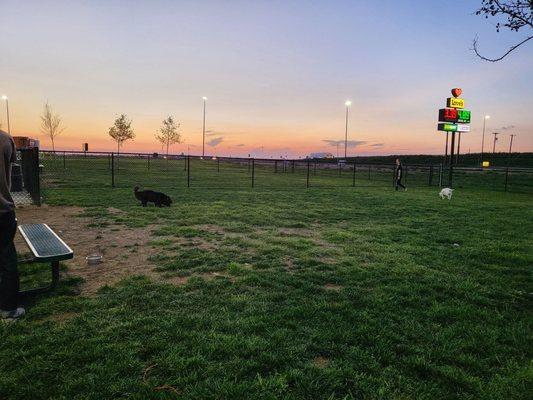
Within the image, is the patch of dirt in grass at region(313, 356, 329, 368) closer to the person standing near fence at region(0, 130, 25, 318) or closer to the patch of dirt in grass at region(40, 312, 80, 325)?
the patch of dirt in grass at region(40, 312, 80, 325)

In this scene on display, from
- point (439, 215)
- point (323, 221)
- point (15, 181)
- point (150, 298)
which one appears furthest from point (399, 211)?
point (15, 181)

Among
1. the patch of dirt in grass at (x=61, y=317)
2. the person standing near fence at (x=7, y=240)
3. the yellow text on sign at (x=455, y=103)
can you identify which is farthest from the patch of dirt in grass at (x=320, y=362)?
the yellow text on sign at (x=455, y=103)

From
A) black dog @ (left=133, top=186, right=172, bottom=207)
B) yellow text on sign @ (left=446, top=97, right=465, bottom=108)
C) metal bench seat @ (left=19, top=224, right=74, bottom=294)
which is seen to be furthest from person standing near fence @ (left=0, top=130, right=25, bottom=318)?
yellow text on sign @ (left=446, top=97, right=465, bottom=108)

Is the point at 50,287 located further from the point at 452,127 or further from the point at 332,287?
the point at 452,127

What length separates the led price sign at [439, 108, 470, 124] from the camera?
72.6 feet

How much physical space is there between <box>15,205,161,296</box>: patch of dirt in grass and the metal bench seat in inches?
16.9

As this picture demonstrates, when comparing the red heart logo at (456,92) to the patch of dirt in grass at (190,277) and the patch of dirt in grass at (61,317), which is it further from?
the patch of dirt in grass at (61,317)

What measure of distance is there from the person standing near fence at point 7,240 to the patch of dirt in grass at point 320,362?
3.01 metres

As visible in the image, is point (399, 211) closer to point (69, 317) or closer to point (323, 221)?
point (323, 221)

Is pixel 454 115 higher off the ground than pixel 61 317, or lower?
higher

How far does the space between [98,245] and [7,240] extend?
3.14 metres

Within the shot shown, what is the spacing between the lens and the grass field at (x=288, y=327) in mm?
2648

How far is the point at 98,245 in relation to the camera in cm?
655

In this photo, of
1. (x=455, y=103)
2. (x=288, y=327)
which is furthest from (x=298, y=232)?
(x=455, y=103)
